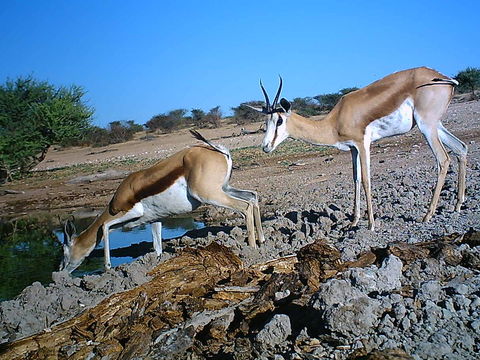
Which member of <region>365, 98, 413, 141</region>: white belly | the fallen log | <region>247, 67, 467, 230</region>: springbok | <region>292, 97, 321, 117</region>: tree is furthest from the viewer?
<region>292, 97, 321, 117</region>: tree

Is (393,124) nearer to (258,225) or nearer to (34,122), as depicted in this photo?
(258,225)

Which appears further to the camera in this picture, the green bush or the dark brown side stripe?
the green bush

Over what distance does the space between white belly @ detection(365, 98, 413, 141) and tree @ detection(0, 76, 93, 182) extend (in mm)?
17897

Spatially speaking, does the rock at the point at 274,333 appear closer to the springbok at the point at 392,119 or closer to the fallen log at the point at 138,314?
the fallen log at the point at 138,314

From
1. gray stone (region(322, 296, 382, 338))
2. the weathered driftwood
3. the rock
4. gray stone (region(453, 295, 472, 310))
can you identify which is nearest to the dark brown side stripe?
the weathered driftwood

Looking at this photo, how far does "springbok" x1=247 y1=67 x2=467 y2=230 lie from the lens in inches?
334

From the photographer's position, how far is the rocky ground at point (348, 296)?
4.33 m

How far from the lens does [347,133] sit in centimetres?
899

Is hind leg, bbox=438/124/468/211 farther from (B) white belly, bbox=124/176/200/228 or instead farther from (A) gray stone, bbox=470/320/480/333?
(A) gray stone, bbox=470/320/480/333

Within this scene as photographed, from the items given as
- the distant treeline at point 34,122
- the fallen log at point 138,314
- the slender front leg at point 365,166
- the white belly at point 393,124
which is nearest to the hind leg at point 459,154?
the white belly at point 393,124

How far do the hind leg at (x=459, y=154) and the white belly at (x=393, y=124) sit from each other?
1.82ft

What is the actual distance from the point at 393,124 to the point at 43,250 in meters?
7.08

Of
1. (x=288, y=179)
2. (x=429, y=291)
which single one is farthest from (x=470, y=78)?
(x=429, y=291)

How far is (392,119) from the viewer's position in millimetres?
8797
